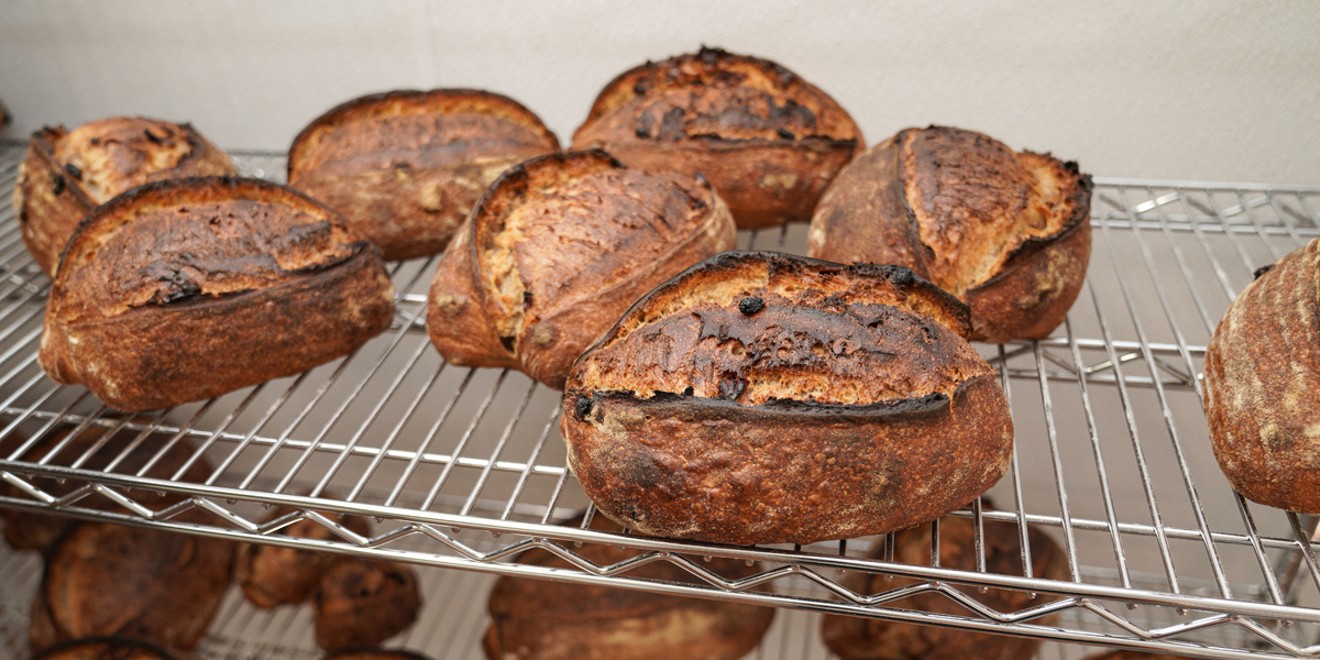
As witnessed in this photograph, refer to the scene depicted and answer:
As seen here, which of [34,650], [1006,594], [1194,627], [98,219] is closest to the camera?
[1194,627]

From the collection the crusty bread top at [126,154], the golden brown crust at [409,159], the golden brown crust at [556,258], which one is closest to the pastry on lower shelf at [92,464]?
the crusty bread top at [126,154]

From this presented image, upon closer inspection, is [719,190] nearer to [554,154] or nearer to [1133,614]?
[554,154]

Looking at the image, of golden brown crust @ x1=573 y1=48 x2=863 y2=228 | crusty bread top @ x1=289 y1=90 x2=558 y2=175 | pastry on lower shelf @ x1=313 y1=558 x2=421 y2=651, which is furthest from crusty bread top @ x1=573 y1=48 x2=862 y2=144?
pastry on lower shelf @ x1=313 y1=558 x2=421 y2=651

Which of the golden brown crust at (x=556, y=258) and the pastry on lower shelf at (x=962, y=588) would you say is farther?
the pastry on lower shelf at (x=962, y=588)

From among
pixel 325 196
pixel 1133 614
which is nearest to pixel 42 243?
pixel 325 196

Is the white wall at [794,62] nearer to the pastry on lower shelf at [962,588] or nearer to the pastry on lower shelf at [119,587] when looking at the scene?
the pastry on lower shelf at [962,588]

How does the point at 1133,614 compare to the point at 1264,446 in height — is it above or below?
below

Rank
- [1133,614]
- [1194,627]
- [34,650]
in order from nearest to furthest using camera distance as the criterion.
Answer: [1194,627], [34,650], [1133,614]

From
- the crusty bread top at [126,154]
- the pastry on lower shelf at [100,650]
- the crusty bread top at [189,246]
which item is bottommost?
the pastry on lower shelf at [100,650]
